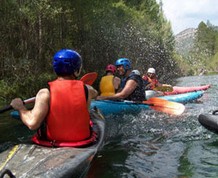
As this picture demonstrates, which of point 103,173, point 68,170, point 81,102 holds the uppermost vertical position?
point 81,102

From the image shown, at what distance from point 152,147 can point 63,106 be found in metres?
2.17

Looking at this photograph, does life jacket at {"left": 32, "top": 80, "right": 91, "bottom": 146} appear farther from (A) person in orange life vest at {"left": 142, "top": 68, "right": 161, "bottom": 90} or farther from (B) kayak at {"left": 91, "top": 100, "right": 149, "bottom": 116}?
(A) person in orange life vest at {"left": 142, "top": 68, "right": 161, "bottom": 90}

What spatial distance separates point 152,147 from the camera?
5328 millimetres

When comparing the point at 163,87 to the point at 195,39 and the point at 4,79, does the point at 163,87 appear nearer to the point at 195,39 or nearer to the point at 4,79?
the point at 4,79

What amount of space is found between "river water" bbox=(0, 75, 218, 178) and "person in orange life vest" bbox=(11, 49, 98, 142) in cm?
69

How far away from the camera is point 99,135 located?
425 centimetres

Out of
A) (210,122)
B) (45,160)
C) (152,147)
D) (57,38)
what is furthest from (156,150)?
(57,38)

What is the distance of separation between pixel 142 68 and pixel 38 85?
47.5 ft

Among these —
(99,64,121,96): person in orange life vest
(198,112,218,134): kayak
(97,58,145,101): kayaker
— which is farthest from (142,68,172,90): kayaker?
(198,112,218,134): kayak

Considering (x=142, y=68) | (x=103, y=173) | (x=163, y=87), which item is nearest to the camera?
(x=103, y=173)

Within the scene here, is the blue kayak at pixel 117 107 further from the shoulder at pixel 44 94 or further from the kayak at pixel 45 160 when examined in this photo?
the shoulder at pixel 44 94

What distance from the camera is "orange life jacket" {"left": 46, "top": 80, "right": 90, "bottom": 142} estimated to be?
3.55 m

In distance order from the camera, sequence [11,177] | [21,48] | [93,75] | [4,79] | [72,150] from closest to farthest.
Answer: [11,177]
[72,150]
[93,75]
[4,79]
[21,48]

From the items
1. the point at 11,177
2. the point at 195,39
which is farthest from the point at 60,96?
the point at 195,39
